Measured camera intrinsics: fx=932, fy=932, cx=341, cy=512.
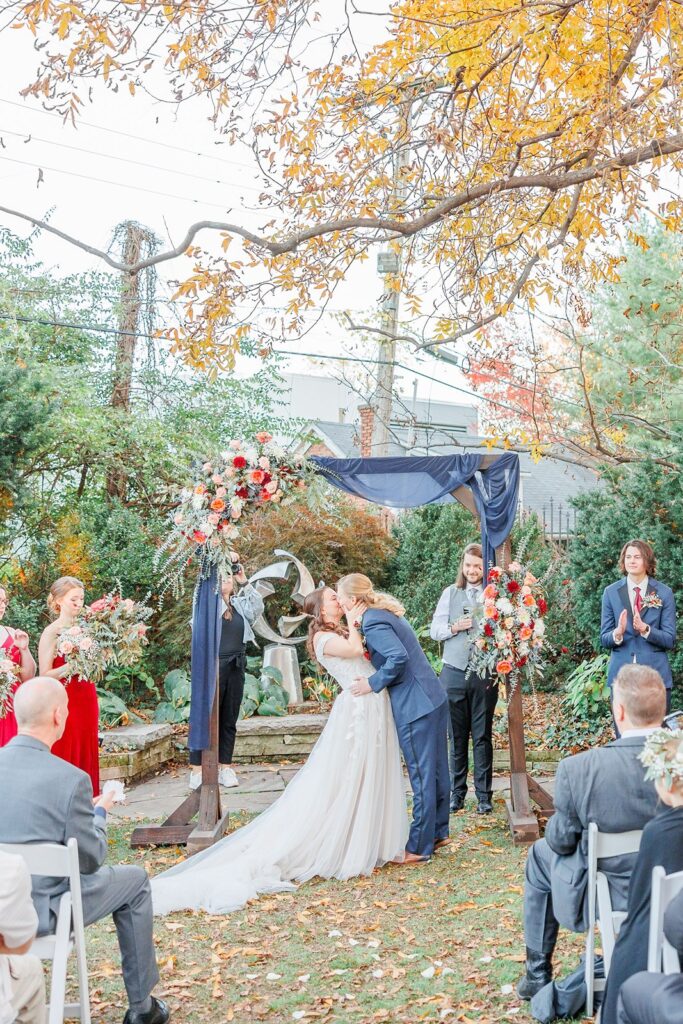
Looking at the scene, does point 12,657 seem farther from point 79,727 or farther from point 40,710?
point 40,710

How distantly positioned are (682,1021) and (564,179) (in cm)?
526

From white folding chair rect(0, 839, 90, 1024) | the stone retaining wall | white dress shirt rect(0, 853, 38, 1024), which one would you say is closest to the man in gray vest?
the stone retaining wall

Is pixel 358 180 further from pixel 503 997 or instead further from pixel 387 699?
pixel 503 997

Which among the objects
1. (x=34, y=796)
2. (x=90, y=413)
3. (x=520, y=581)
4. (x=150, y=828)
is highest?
(x=90, y=413)

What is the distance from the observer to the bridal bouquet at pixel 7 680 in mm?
6281

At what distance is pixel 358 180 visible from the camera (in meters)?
7.01

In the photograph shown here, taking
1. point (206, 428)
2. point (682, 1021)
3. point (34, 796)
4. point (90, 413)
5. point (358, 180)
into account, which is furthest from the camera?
point (206, 428)

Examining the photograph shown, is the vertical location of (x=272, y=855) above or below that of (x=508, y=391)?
below

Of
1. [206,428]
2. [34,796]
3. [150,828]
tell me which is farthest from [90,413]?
[34,796]

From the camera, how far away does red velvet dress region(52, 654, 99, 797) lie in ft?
21.6

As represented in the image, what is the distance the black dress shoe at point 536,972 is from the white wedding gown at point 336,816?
2.09m

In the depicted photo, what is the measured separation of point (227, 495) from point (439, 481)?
166 centimetres

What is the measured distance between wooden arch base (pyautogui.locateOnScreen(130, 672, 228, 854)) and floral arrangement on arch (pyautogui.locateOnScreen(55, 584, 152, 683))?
2.53 feet

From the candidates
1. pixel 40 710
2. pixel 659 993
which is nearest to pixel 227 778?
pixel 40 710
